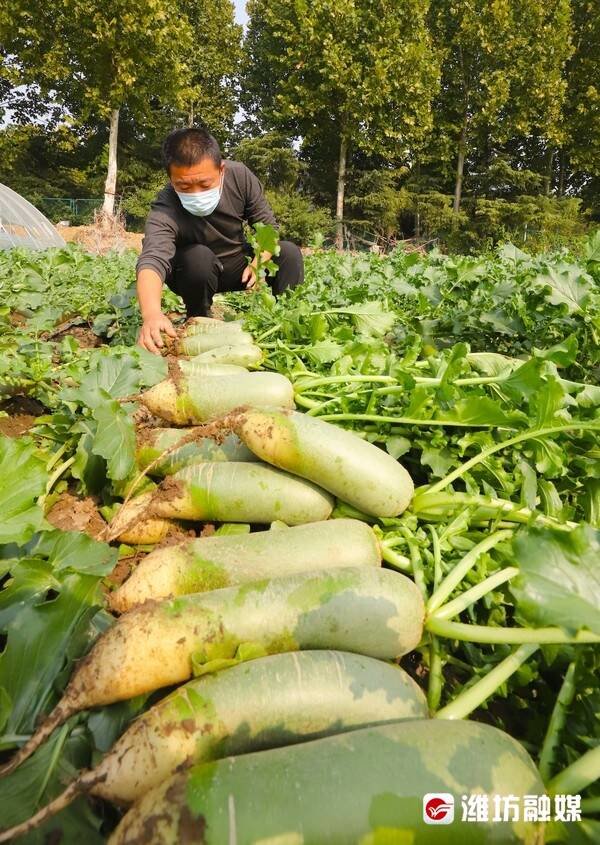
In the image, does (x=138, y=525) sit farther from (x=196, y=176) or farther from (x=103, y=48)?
(x=103, y=48)

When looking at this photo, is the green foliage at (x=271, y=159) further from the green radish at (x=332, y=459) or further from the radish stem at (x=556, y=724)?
the radish stem at (x=556, y=724)

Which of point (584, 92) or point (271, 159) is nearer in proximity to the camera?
point (271, 159)

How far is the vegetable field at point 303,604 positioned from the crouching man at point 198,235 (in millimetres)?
1024

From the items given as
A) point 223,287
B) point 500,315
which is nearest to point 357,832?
point 500,315

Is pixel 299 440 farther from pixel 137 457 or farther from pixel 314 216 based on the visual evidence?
pixel 314 216

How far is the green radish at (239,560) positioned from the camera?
155 centimetres

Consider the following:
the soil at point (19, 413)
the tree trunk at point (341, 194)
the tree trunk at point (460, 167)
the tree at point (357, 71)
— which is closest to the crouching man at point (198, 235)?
the soil at point (19, 413)

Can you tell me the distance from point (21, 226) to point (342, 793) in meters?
17.4

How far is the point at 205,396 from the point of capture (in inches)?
91.7

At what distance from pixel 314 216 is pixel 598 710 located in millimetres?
26873

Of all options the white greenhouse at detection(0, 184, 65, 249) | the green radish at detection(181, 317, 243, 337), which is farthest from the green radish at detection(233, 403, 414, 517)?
the white greenhouse at detection(0, 184, 65, 249)

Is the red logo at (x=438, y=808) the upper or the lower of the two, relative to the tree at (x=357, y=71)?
lower

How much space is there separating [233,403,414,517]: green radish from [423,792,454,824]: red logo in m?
0.92

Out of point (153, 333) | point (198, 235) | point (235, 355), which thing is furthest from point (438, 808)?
point (198, 235)
